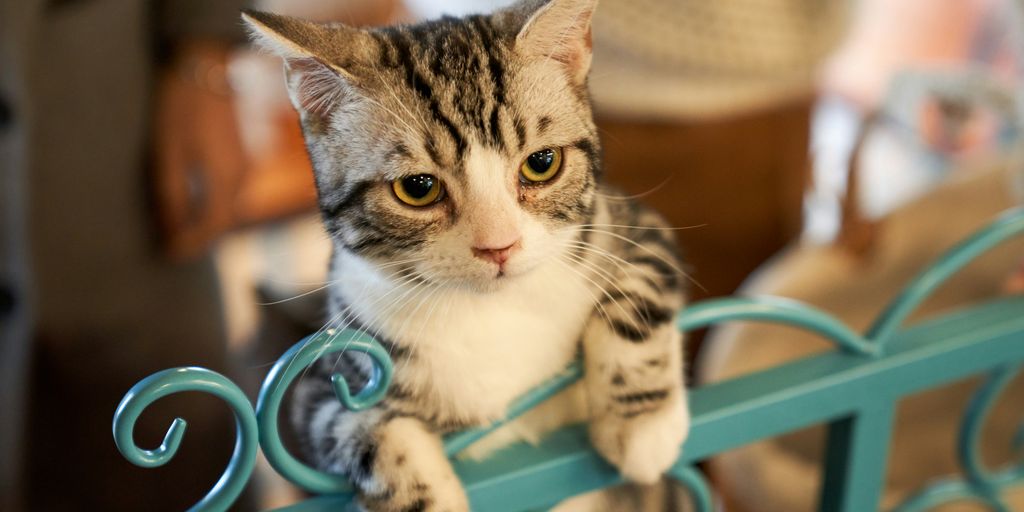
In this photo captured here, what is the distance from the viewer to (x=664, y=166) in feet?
5.18

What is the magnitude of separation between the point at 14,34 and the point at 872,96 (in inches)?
75.7

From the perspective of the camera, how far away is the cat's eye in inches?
21.9

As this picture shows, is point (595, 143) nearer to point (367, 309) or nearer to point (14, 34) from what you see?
point (367, 309)

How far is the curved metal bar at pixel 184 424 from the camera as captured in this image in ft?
1.40

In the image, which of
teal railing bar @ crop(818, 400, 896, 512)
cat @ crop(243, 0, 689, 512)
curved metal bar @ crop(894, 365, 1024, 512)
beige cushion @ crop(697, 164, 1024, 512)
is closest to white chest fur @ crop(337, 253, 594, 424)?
cat @ crop(243, 0, 689, 512)

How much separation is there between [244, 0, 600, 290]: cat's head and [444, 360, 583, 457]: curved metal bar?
0.08m

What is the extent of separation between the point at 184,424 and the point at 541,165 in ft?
0.92

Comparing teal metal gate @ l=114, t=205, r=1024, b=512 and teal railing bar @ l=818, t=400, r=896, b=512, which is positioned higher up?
teal metal gate @ l=114, t=205, r=1024, b=512

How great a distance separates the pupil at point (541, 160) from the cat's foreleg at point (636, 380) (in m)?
0.10

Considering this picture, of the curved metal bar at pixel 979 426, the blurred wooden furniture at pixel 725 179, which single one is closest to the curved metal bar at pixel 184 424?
the curved metal bar at pixel 979 426

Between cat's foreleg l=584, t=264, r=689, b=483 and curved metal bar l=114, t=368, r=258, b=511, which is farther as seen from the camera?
cat's foreleg l=584, t=264, r=689, b=483

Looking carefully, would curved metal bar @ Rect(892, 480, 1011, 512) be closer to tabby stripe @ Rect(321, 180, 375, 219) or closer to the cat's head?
the cat's head

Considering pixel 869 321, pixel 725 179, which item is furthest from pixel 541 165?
pixel 725 179

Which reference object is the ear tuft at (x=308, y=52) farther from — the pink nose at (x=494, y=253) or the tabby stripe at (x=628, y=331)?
the tabby stripe at (x=628, y=331)
